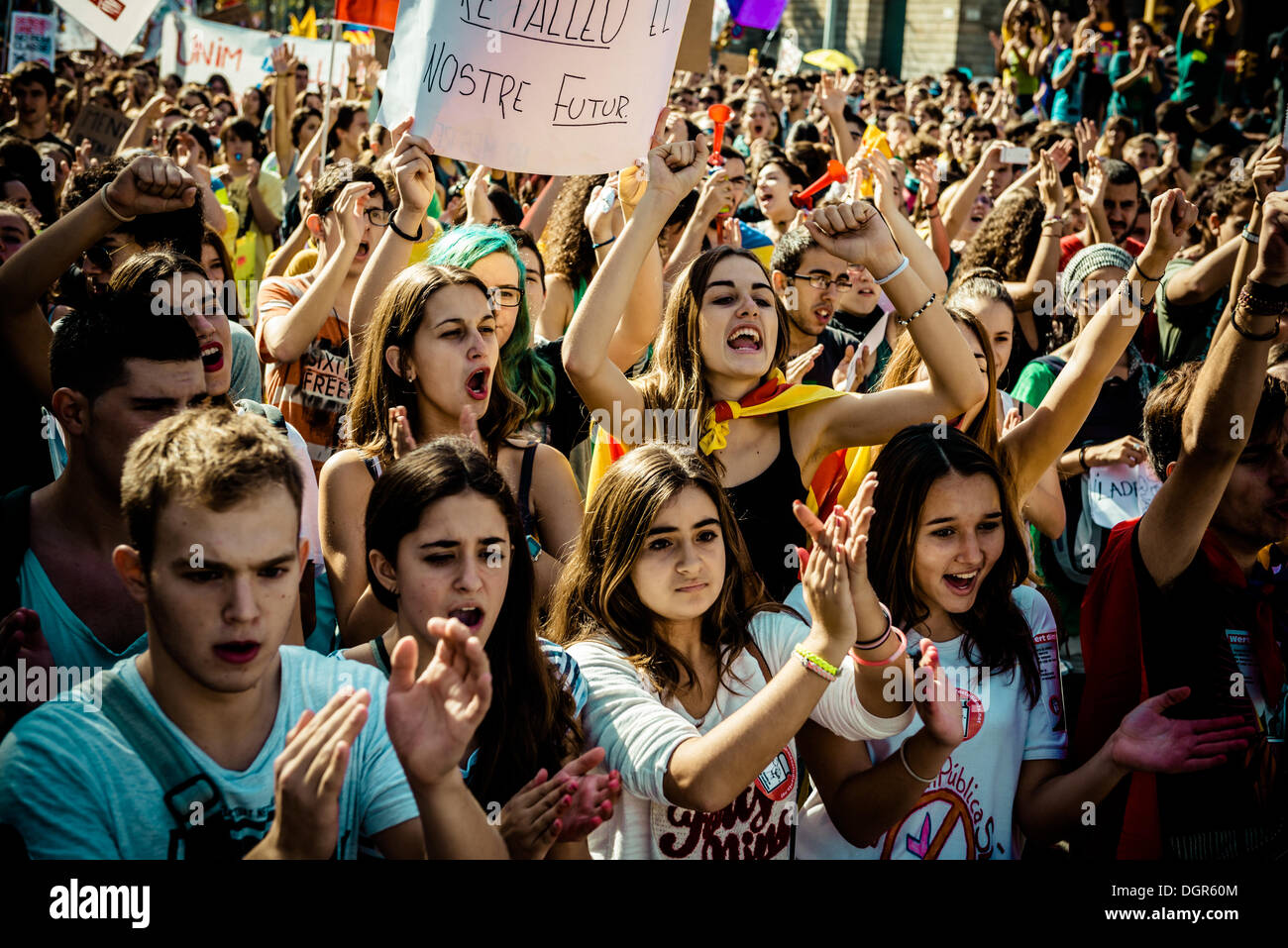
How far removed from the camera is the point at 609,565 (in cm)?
262

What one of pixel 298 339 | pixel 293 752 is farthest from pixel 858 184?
pixel 293 752

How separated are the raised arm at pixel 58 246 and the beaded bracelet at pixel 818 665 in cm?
184

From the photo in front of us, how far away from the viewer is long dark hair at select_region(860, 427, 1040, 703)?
9.14ft

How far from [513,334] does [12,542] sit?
70.4 inches

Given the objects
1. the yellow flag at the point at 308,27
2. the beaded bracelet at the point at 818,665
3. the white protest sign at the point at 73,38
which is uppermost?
the white protest sign at the point at 73,38

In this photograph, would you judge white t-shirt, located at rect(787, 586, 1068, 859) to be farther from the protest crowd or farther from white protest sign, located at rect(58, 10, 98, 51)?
white protest sign, located at rect(58, 10, 98, 51)

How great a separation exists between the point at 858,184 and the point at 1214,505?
251cm

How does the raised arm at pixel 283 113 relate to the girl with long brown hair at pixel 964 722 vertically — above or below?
above

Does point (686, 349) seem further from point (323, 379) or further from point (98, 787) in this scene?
point (98, 787)

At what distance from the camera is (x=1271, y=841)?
2754 millimetres

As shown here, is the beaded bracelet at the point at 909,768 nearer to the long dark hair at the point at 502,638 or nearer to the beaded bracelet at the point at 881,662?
the beaded bracelet at the point at 881,662

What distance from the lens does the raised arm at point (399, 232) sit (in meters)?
3.67

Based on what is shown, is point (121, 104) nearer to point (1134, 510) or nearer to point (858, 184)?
point (858, 184)

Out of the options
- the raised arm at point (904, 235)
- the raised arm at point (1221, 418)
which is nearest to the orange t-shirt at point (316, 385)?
the raised arm at point (904, 235)
